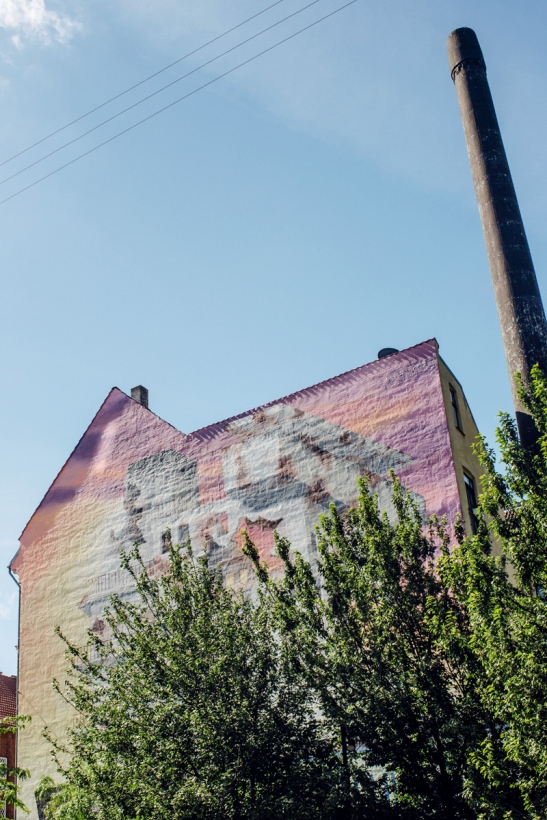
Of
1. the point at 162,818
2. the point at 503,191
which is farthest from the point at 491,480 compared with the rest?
the point at 503,191

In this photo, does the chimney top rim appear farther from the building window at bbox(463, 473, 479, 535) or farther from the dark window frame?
the building window at bbox(463, 473, 479, 535)

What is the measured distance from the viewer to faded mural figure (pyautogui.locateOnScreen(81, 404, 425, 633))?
846 inches

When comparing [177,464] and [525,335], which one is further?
[177,464]

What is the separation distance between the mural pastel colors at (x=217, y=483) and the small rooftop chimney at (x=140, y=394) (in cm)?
84

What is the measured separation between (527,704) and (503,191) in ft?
51.0

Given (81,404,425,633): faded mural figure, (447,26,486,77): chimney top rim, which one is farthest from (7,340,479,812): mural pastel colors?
(447,26,486,77): chimney top rim

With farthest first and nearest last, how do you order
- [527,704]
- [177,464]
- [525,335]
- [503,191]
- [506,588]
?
[177,464] < [503,191] < [525,335] < [506,588] < [527,704]

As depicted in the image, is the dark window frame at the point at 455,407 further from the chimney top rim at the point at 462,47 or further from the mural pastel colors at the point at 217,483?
the chimney top rim at the point at 462,47

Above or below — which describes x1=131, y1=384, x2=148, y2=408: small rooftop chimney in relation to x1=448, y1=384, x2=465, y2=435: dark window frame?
above

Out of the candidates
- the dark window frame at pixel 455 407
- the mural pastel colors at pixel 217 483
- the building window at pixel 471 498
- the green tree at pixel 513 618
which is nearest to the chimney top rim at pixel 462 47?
the mural pastel colors at pixel 217 483

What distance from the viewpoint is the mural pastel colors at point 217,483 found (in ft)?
69.6

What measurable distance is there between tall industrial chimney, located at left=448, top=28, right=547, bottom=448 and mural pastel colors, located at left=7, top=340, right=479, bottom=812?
1.98m

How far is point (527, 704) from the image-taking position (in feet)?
36.6

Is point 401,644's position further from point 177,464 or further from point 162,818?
point 177,464
